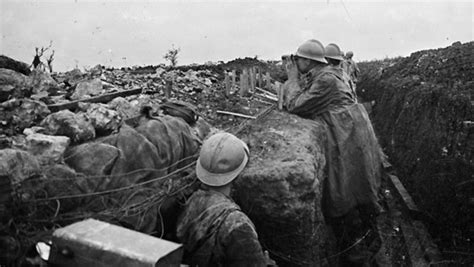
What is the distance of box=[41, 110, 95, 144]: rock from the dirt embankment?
185 inches

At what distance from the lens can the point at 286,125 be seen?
5.73 metres

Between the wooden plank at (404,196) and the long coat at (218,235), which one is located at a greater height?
the long coat at (218,235)

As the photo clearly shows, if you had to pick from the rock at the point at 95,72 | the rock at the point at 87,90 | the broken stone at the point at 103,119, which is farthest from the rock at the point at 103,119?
the rock at the point at 95,72

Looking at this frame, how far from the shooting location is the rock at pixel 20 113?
3252 mm

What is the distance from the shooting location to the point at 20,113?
3.37 m

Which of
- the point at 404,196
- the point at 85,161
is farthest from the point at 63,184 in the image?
the point at 404,196

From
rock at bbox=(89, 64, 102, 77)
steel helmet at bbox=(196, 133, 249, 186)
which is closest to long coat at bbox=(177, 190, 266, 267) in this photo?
steel helmet at bbox=(196, 133, 249, 186)

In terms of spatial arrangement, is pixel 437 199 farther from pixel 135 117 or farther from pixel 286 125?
pixel 135 117

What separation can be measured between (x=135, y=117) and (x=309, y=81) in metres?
2.92

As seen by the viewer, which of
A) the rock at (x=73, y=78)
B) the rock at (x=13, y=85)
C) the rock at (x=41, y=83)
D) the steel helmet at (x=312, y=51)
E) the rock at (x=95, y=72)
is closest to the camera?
the rock at (x=13, y=85)

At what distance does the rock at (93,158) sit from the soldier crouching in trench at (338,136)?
3.31 metres

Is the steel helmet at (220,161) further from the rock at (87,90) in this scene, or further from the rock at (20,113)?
the rock at (87,90)

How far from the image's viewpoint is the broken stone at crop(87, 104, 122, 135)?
335 centimetres

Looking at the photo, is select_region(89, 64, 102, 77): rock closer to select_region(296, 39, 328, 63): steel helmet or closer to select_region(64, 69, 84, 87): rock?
select_region(64, 69, 84, 87): rock
